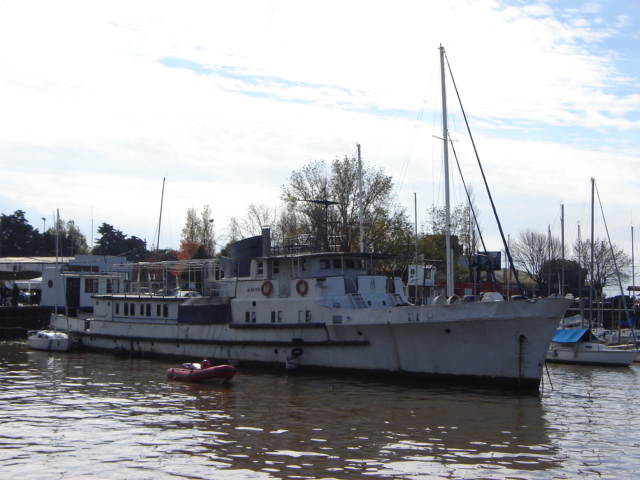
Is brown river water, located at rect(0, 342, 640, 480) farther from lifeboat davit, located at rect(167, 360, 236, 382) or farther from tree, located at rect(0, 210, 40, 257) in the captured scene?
tree, located at rect(0, 210, 40, 257)

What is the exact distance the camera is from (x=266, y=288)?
29.5 m

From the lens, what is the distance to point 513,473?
1285 cm

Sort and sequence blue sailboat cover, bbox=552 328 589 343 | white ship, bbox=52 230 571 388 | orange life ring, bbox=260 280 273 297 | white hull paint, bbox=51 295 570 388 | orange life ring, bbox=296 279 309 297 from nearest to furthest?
white hull paint, bbox=51 295 570 388
white ship, bbox=52 230 571 388
orange life ring, bbox=296 279 309 297
orange life ring, bbox=260 280 273 297
blue sailboat cover, bbox=552 328 589 343

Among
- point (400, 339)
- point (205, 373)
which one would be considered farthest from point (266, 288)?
point (400, 339)

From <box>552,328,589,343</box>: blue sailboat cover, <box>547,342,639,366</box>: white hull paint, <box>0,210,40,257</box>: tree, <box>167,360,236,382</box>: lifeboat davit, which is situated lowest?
<box>547,342,639,366</box>: white hull paint

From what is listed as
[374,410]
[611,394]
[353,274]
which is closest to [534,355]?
[611,394]

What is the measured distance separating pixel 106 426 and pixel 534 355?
13806 mm

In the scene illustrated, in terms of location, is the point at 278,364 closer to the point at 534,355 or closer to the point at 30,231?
the point at 534,355

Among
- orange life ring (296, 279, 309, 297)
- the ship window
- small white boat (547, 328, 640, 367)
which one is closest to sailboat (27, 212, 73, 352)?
the ship window

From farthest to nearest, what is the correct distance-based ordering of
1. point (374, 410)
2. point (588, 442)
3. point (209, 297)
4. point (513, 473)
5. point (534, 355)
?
point (209, 297)
point (534, 355)
point (374, 410)
point (588, 442)
point (513, 473)

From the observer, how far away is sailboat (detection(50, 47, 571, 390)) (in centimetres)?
2312

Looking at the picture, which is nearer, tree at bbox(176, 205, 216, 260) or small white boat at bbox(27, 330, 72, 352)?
small white boat at bbox(27, 330, 72, 352)

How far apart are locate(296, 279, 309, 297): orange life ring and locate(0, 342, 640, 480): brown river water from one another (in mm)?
3513

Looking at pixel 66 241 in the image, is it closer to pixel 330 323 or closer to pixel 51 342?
pixel 51 342
